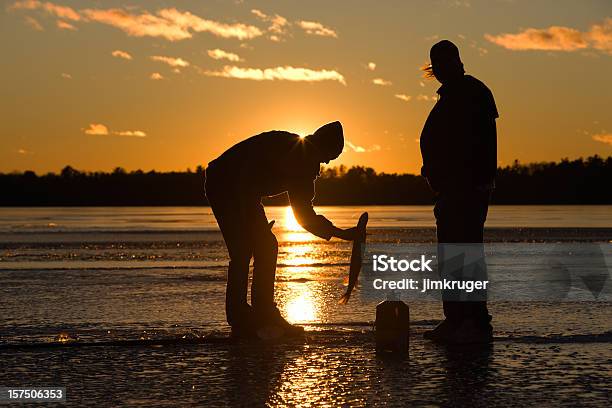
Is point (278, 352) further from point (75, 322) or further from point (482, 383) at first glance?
point (75, 322)

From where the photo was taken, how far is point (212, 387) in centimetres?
735

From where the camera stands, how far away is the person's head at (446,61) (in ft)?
32.1

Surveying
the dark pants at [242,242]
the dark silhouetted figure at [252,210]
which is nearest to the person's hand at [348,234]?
the dark silhouetted figure at [252,210]

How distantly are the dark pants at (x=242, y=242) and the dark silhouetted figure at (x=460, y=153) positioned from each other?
58.7 inches

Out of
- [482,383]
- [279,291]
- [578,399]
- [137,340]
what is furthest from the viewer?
[279,291]

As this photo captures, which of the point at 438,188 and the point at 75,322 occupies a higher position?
the point at 438,188

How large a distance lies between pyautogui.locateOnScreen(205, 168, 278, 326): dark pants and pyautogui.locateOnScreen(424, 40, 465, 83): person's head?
192cm

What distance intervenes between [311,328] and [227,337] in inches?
37.8

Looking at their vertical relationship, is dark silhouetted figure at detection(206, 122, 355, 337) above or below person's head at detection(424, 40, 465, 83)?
below

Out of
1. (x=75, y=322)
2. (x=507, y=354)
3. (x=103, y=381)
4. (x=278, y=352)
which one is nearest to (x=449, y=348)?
(x=507, y=354)

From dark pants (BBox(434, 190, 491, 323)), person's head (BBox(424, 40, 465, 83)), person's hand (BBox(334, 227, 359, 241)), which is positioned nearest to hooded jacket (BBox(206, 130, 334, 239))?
person's hand (BBox(334, 227, 359, 241))

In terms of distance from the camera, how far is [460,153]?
9.80 meters

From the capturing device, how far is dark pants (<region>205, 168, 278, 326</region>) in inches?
384

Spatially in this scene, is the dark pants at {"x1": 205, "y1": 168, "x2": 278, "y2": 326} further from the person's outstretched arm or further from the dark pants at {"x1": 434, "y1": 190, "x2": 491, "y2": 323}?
the dark pants at {"x1": 434, "y1": 190, "x2": 491, "y2": 323}
